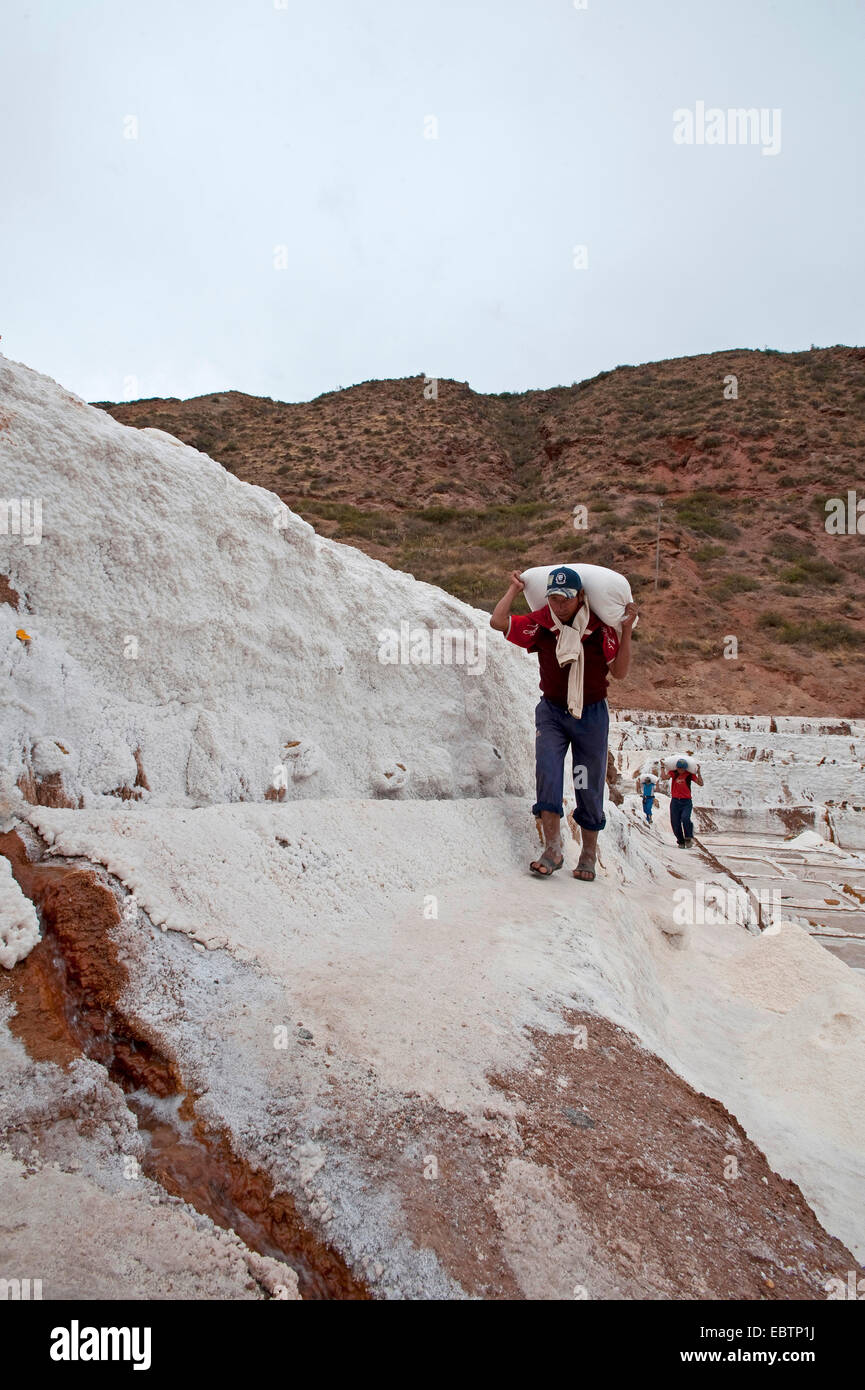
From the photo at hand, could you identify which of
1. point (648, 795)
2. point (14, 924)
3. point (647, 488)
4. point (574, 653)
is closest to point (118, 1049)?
point (14, 924)

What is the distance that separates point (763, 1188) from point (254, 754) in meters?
1.94

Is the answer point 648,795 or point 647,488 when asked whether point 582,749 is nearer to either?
point 648,795

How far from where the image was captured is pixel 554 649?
11.1 ft

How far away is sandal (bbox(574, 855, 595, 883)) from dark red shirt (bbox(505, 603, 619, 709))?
665mm

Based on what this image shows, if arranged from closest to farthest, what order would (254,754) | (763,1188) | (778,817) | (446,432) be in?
(763,1188)
(254,754)
(778,817)
(446,432)

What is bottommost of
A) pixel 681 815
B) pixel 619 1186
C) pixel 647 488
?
pixel 681 815

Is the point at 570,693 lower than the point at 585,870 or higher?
higher

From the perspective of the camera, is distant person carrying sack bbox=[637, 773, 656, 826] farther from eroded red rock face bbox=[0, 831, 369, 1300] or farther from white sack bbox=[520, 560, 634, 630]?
eroded red rock face bbox=[0, 831, 369, 1300]

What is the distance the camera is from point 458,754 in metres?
3.59

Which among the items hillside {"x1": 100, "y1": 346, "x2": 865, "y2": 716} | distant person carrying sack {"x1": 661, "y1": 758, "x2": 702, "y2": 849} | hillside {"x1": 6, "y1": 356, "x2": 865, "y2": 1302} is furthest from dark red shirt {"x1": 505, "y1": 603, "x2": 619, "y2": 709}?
hillside {"x1": 100, "y1": 346, "x2": 865, "y2": 716}

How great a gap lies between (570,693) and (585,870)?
2.47 ft

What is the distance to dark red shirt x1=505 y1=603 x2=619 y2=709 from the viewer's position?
10.9ft
